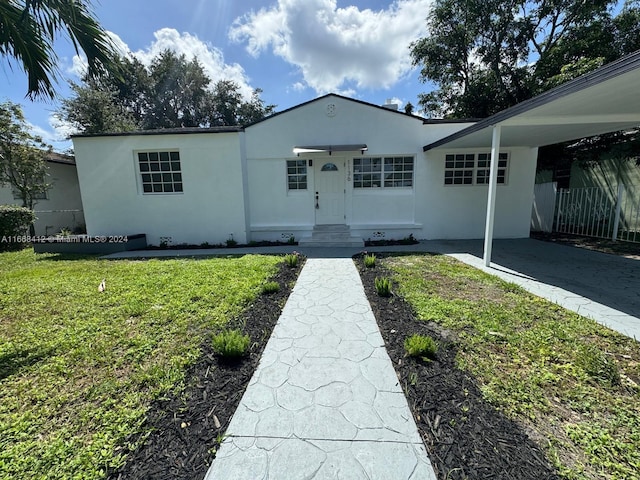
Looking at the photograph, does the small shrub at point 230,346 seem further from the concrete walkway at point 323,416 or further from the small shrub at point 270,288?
the small shrub at point 270,288

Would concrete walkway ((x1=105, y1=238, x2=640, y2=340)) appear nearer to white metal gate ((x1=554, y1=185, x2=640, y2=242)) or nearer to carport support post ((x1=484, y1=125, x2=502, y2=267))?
carport support post ((x1=484, y1=125, x2=502, y2=267))

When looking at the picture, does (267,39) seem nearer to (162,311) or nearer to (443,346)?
(162,311)

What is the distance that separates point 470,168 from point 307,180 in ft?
18.9

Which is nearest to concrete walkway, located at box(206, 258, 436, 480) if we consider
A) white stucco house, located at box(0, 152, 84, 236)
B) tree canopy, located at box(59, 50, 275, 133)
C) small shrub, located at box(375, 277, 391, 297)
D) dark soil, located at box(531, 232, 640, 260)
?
small shrub, located at box(375, 277, 391, 297)

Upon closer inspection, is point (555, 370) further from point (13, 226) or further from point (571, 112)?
point (13, 226)

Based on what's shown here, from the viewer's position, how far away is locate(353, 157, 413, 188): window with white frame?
9.64 metres

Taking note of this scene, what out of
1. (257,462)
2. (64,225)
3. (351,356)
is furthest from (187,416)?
(64,225)

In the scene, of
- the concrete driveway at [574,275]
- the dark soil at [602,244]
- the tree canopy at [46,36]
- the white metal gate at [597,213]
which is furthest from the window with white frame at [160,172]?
the white metal gate at [597,213]

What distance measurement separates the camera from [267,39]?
1234 centimetres

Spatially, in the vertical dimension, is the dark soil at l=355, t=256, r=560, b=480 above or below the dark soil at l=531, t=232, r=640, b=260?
below

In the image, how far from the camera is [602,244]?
830cm

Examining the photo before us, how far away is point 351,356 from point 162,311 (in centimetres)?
290

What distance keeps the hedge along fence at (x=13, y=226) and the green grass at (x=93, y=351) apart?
5311 mm

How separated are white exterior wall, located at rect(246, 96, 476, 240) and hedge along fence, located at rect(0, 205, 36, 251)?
28.1 ft
